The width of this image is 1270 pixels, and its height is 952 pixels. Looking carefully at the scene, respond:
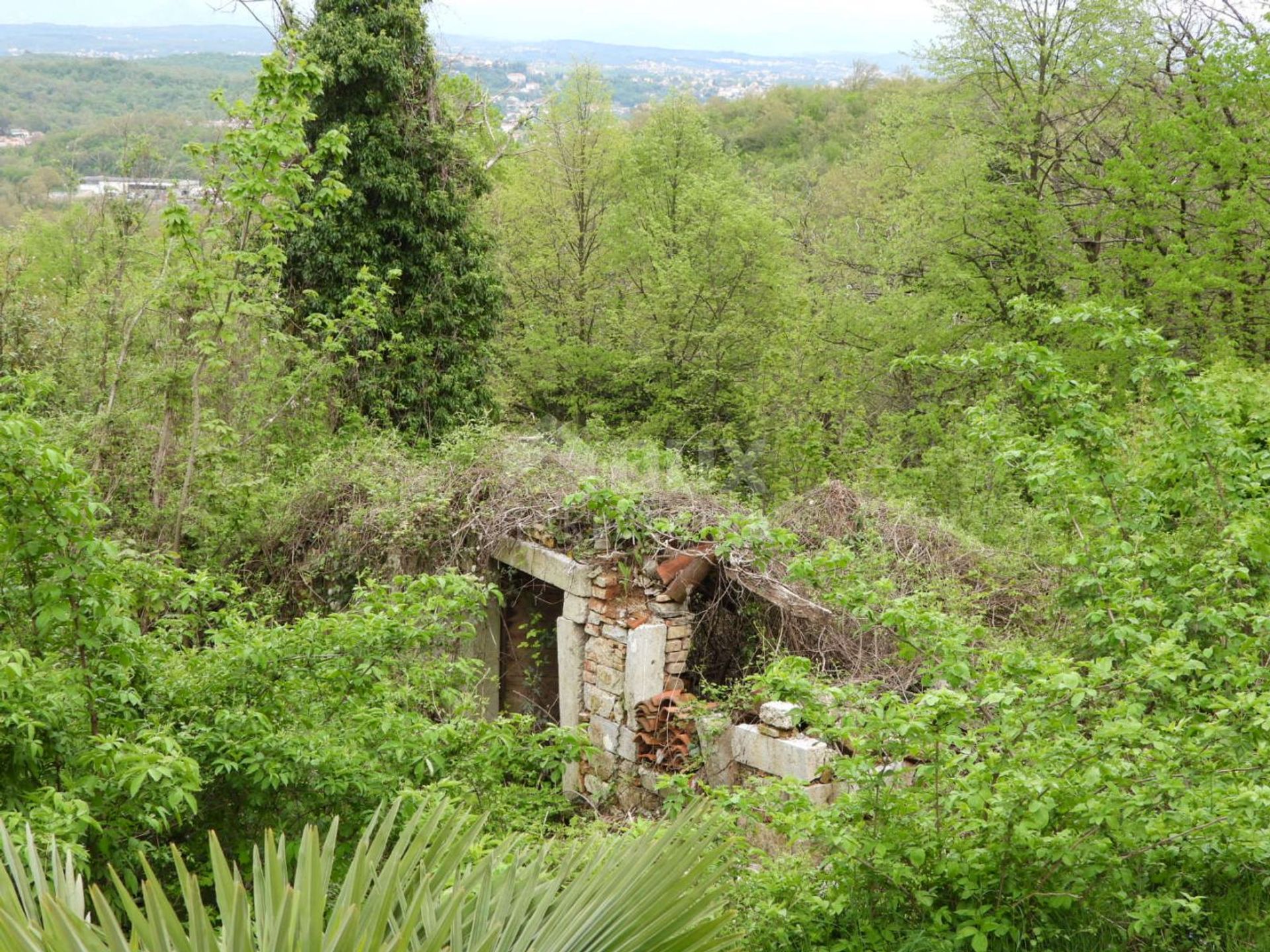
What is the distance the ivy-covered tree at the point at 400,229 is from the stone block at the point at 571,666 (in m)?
4.96

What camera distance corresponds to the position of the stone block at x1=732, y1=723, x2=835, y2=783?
663 centimetres

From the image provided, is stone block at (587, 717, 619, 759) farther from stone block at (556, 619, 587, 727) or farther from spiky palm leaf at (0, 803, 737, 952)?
spiky palm leaf at (0, 803, 737, 952)

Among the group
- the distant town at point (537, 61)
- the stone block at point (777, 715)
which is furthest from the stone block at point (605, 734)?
the distant town at point (537, 61)

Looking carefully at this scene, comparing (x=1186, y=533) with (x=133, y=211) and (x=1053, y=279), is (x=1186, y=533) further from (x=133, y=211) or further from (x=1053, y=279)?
(x=133, y=211)

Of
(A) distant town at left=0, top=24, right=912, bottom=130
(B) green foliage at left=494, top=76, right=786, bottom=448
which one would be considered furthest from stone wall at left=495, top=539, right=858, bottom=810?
(B) green foliage at left=494, top=76, right=786, bottom=448

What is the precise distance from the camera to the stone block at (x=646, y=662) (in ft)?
25.9

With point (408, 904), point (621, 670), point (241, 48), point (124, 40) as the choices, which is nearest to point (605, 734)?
point (621, 670)

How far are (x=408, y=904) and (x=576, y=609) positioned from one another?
5724mm

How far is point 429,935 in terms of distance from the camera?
2.28 m

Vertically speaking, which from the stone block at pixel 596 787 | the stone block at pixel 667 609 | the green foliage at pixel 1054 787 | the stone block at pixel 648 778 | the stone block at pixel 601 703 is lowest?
the stone block at pixel 596 787

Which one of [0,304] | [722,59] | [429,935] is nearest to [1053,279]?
[0,304]

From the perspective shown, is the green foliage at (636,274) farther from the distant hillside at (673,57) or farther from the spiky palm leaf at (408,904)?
the distant hillside at (673,57)

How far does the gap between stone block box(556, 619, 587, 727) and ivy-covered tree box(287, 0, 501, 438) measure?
4964 millimetres

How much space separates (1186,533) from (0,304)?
13.9 m
